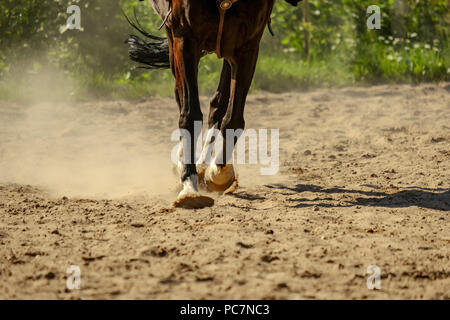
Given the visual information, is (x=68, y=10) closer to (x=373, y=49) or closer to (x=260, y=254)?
(x=373, y=49)

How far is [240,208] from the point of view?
430 cm

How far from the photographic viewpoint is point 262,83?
28.9ft

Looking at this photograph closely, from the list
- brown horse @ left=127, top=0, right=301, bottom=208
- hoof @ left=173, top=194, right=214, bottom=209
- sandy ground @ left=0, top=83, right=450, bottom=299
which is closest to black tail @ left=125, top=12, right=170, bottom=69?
brown horse @ left=127, top=0, right=301, bottom=208

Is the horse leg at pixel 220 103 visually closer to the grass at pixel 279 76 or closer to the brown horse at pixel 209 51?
the brown horse at pixel 209 51

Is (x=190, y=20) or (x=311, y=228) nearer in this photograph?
(x=311, y=228)

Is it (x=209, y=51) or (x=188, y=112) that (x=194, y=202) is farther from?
(x=209, y=51)

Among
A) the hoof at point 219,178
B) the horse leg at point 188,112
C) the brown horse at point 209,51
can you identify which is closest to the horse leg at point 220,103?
the brown horse at point 209,51

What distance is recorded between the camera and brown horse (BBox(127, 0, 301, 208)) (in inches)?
162

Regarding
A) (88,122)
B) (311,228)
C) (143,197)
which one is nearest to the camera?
(311,228)

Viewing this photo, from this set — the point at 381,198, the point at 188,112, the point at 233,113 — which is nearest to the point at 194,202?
the point at 188,112

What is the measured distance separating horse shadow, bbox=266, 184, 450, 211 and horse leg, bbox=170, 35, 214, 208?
68cm

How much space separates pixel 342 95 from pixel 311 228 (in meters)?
4.79
